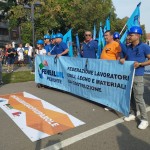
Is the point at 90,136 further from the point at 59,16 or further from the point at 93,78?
the point at 59,16

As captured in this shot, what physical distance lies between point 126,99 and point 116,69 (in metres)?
0.73

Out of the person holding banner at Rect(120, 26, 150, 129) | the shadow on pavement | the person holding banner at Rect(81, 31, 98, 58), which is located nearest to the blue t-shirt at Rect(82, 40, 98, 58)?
the person holding banner at Rect(81, 31, 98, 58)

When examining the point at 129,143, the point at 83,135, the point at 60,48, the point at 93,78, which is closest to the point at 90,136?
the point at 83,135

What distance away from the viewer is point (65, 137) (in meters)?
4.86

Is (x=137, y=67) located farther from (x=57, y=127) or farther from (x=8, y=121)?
(x=8, y=121)

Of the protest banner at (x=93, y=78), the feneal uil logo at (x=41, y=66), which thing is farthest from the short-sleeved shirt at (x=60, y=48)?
the feneal uil logo at (x=41, y=66)

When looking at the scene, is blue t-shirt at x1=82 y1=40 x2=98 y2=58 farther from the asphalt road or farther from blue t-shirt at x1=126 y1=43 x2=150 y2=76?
blue t-shirt at x1=126 y1=43 x2=150 y2=76

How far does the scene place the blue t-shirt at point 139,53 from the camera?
5.24 m

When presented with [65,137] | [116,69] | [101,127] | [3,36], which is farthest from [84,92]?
[3,36]

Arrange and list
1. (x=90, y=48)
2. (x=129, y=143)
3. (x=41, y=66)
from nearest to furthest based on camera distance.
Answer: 1. (x=129, y=143)
2. (x=90, y=48)
3. (x=41, y=66)

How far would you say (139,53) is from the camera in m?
5.32

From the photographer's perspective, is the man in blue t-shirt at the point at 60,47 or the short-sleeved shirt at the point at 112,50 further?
the man in blue t-shirt at the point at 60,47

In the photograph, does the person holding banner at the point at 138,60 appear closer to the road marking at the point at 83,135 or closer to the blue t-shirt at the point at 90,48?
the road marking at the point at 83,135

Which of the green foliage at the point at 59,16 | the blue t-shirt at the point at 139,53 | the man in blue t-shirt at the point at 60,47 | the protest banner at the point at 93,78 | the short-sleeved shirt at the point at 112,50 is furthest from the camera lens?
the green foliage at the point at 59,16
